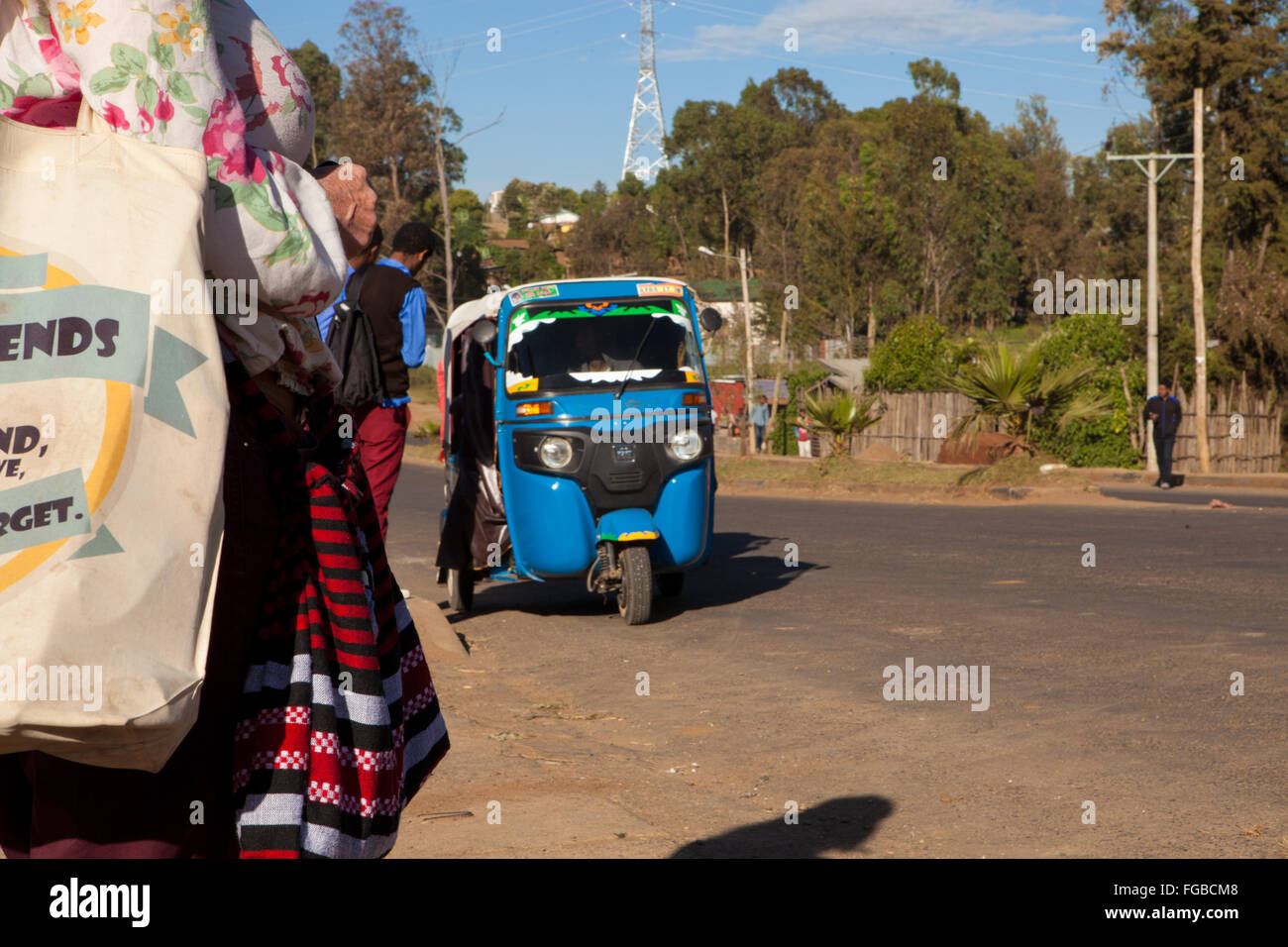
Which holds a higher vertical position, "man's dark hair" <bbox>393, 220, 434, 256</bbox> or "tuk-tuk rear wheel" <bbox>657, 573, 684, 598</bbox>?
"man's dark hair" <bbox>393, 220, 434, 256</bbox>

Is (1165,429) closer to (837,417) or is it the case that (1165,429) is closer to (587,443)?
(837,417)

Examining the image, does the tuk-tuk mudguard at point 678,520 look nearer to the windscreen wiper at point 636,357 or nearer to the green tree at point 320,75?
the windscreen wiper at point 636,357

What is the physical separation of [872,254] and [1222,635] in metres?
43.2

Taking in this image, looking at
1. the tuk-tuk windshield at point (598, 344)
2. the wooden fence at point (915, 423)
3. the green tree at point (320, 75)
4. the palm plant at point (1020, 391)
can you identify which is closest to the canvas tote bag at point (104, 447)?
the tuk-tuk windshield at point (598, 344)

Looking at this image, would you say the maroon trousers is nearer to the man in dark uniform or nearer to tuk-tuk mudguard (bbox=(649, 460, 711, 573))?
tuk-tuk mudguard (bbox=(649, 460, 711, 573))

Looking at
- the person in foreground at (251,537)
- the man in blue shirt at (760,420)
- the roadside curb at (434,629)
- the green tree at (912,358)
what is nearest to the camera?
the person in foreground at (251,537)

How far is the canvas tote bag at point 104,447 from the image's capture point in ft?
4.90

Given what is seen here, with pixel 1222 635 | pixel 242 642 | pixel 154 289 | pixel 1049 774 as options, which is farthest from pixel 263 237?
pixel 1222 635

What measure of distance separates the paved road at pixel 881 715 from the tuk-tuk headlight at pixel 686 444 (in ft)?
Answer: 3.53

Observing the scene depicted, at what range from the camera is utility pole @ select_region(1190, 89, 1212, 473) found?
28.4 meters

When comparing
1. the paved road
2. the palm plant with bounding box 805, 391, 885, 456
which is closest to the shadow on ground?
the paved road

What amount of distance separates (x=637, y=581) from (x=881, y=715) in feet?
9.65

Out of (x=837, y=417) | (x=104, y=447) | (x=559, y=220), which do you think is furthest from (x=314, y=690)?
(x=559, y=220)

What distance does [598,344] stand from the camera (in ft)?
30.0
